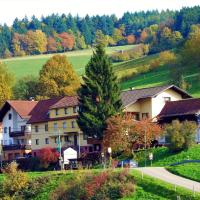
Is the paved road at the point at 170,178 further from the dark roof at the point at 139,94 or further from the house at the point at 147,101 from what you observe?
the dark roof at the point at 139,94

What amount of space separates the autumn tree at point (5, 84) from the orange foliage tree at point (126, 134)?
4527cm

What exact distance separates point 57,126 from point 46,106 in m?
4.97

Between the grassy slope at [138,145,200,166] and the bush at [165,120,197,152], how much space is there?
548 millimetres

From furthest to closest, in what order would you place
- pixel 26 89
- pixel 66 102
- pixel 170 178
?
pixel 26 89
pixel 66 102
pixel 170 178

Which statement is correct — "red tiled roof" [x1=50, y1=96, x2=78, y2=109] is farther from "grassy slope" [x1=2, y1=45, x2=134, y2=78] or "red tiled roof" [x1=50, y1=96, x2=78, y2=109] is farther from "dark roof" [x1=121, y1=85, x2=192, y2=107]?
"grassy slope" [x1=2, y1=45, x2=134, y2=78]

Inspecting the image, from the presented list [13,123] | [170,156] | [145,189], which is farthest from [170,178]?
[13,123]

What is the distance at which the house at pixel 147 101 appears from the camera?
271 ft

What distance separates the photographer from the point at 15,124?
98500mm

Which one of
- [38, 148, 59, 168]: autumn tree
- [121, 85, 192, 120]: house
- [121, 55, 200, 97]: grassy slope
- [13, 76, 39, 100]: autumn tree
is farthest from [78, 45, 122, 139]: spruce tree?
[13, 76, 39, 100]: autumn tree

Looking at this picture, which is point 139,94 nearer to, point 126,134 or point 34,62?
Answer: point 126,134

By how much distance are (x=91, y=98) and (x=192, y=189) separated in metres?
27.0

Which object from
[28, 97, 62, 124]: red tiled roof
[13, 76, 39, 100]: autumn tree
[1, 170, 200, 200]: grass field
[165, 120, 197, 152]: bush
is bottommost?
[1, 170, 200, 200]: grass field

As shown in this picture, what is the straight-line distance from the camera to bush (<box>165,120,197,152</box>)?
6825 cm

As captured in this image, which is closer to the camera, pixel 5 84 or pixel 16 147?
pixel 16 147
